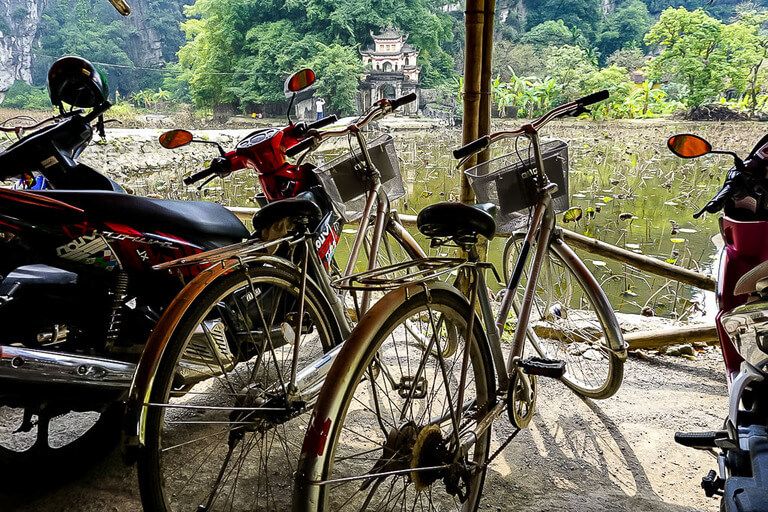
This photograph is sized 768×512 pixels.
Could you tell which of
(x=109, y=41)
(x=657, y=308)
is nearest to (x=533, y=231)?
(x=657, y=308)

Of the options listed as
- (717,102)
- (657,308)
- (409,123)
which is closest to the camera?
(657,308)

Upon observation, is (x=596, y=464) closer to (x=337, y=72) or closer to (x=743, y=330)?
(x=743, y=330)

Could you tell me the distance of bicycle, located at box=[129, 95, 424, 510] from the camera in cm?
122

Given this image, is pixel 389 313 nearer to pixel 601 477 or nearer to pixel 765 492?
pixel 765 492

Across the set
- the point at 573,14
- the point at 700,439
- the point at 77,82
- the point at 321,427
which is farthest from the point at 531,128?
the point at 573,14

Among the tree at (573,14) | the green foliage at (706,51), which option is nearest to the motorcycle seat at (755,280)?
the green foliage at (706,51)

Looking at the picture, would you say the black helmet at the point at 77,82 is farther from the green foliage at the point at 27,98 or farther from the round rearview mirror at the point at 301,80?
the green foliage at the point at 27,98

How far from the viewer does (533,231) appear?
1.92m

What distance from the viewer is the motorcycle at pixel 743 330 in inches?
41.1

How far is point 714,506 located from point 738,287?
0.81 metres

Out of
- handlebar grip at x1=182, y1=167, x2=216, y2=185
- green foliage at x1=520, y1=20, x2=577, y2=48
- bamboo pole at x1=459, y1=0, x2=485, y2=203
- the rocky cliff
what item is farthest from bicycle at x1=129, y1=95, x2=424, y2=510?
the rocky cliff

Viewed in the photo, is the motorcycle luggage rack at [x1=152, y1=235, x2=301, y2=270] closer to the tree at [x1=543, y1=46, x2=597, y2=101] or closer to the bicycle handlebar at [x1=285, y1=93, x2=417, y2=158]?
the bicycle handlebar at [x1=285, y1=93, x2=417, y2=158]

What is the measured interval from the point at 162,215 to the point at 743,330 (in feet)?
4.88

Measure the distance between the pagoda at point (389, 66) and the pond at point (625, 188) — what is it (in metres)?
1.15
